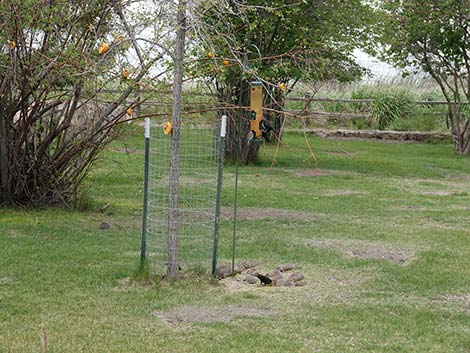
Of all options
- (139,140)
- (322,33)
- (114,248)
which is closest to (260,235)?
(114,248)

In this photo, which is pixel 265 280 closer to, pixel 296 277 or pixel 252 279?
pixel 252 279

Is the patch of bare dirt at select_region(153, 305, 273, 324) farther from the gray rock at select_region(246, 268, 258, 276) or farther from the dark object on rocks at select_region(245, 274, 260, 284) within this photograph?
the gray rock at select_region(246, 268, 258, 276)

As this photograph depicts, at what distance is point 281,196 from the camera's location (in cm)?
1510

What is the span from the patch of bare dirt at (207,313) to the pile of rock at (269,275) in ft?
3.17

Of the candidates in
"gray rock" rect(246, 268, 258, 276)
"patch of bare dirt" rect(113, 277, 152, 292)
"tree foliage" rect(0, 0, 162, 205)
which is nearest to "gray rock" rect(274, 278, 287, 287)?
"gray rock" rect(246, 268, 258, 276)

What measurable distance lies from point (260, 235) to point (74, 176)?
2925 mm

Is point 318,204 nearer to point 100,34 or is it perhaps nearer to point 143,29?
point 100,34

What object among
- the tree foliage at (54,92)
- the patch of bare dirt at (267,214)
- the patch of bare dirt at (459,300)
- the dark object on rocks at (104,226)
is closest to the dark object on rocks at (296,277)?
the patch of bare dirt at (459,300)

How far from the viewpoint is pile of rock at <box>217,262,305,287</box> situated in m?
8.44

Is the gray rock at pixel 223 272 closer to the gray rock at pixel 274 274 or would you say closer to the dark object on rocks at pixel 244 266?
the dark object on rocks at pixel 244 266

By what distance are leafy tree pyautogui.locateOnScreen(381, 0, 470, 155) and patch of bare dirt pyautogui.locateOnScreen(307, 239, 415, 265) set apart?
43.4 feet

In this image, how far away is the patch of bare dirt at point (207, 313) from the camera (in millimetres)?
7094

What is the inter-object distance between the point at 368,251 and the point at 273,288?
222 cm

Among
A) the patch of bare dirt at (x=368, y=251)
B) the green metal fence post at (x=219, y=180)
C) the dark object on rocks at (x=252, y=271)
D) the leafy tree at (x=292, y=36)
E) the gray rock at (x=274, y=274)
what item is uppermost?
the leafy tree at (x=292, y=36)
